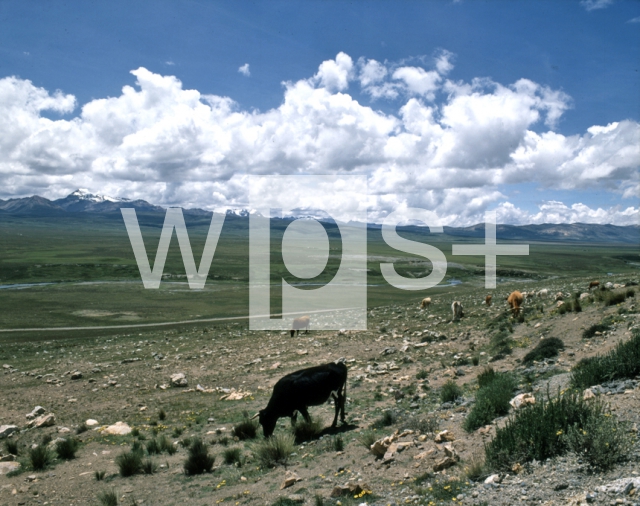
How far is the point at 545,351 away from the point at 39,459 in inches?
585

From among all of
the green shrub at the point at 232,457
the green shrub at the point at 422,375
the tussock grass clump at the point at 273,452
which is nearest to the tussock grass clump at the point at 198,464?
the green shrub at the point at 232,457

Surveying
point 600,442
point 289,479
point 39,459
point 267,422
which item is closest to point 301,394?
point 267,422

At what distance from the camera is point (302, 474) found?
827cm

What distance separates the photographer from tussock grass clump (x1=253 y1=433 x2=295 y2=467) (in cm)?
898

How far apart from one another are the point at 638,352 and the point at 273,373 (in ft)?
44.4

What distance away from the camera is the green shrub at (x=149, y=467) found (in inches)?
373

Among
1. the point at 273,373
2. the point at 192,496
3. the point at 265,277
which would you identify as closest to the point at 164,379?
the point at 273,373

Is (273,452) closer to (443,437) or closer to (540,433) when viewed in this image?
(443,437)

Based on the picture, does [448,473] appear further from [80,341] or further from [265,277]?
[265,277]

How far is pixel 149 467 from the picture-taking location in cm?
948

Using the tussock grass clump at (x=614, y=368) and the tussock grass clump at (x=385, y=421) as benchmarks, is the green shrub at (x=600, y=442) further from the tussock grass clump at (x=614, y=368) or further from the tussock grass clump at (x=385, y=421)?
the tussock grass clump at (x=385, y=421)

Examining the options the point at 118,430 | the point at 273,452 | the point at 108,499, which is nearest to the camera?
the point at 108,499

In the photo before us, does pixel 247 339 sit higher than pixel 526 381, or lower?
lower

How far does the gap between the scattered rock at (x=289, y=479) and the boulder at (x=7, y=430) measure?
9.94 meters
